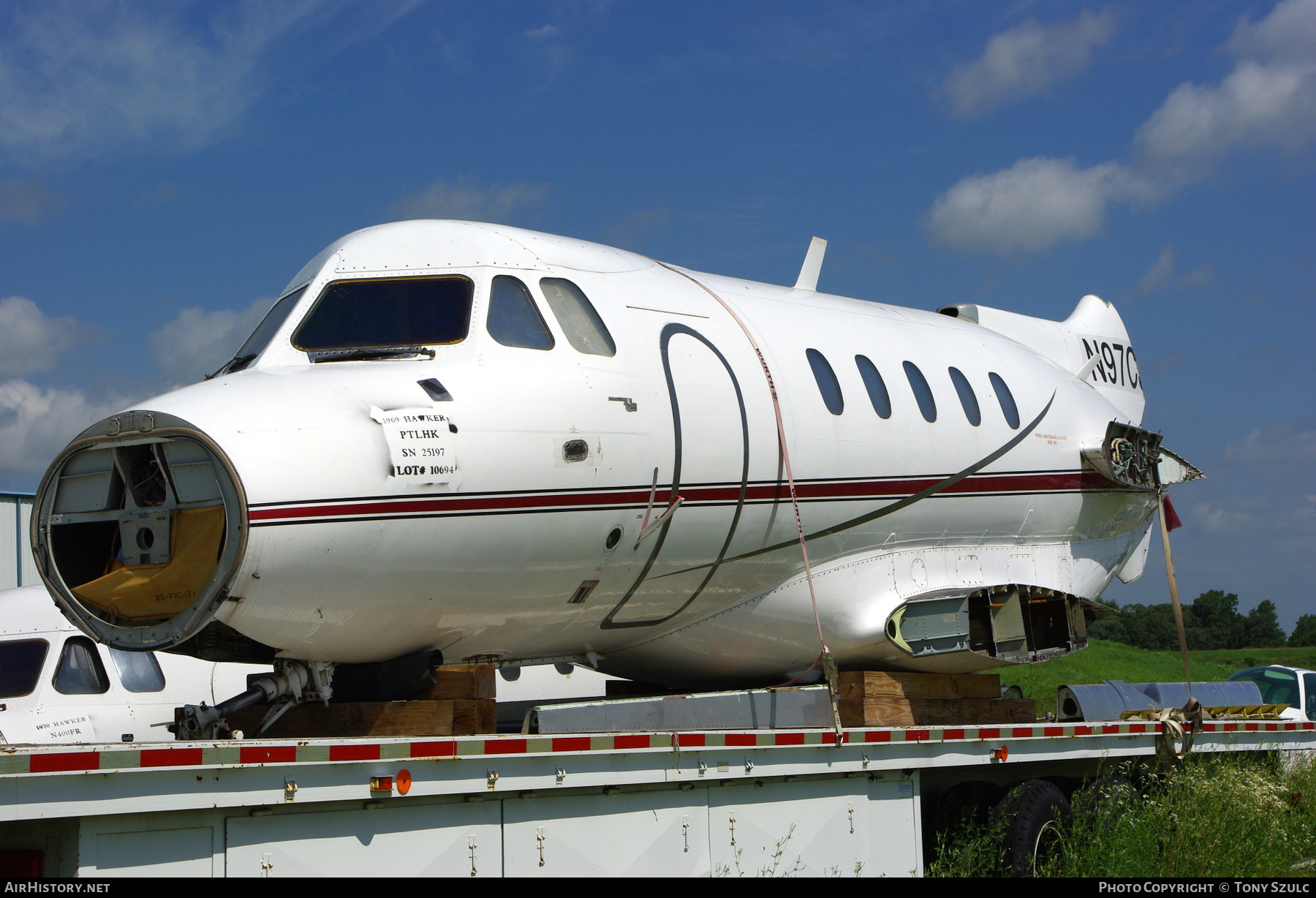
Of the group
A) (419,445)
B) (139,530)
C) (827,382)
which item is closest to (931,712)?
(827,382)

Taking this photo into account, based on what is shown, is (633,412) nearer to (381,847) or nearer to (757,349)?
(757,349)

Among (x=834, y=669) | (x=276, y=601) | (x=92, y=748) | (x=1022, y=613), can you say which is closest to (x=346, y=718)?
(x=276, y=601)

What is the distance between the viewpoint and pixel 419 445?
6340 millimetres

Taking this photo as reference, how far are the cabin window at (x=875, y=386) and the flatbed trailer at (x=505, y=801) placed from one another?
A: 2352 mm

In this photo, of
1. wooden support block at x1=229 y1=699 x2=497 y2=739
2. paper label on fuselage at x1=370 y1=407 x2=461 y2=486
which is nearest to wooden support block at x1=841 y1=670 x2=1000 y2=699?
wooden support block at x1=229 y1=699 x2=497 y2=739

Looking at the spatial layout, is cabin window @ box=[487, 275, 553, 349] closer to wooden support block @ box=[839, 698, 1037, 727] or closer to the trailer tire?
wooden support block @ box=[839, 698, 1037, 727]

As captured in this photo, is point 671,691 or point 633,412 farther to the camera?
point 671,691

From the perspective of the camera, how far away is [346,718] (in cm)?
698

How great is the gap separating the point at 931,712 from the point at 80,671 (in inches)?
278

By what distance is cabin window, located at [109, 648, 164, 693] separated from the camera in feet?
34.6

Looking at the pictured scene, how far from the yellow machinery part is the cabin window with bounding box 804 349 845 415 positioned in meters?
4.36

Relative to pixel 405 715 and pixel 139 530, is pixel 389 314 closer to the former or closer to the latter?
pixel 139 530

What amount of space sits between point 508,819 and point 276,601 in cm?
162

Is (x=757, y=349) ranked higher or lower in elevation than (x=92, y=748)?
higher
